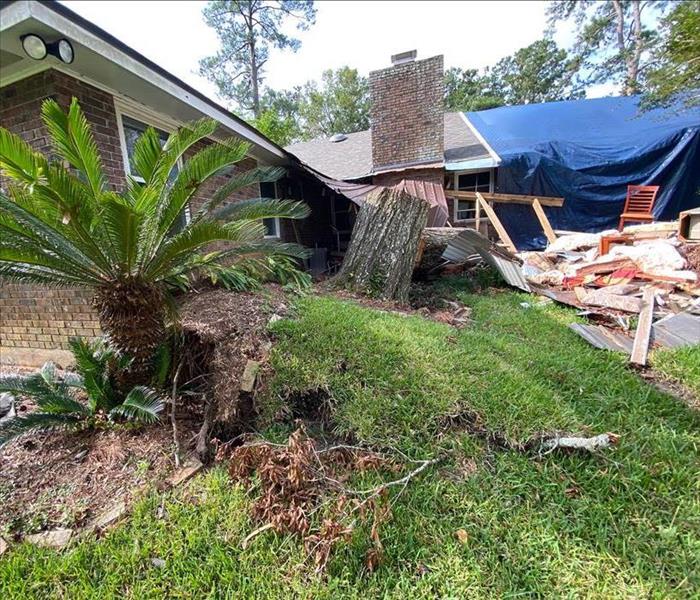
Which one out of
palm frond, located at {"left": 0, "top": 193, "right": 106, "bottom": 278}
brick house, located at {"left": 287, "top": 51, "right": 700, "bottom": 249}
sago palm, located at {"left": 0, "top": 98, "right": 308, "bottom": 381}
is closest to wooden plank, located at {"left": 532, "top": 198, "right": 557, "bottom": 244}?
brick house, located at {"left": 287, "top": 51, "right": 700, "bottom": 249}

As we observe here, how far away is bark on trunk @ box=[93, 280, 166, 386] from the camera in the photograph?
2.59m

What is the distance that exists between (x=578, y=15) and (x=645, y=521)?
24317 millimetres

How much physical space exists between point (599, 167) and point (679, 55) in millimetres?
3126

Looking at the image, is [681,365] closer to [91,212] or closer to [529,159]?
[91,212]

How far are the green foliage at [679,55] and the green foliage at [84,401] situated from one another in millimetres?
10024

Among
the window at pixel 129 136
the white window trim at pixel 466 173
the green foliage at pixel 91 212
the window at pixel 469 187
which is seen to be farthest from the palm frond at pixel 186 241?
the window at pixel 469 187

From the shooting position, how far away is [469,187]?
1093cm

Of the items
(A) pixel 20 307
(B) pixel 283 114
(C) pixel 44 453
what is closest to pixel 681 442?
(C) pixel 44 453

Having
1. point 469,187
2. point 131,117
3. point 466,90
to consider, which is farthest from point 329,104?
point 131,117

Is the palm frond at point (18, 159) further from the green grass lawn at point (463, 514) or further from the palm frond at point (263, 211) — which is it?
the green grass lawn at point (463, 514)

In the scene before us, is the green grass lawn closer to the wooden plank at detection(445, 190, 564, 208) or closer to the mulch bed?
the mulch bed

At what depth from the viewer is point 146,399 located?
2.55 metres

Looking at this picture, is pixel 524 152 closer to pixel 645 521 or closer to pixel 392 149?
pixel 392 149

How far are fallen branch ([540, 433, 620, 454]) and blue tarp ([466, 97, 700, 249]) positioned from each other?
28.9 feet
